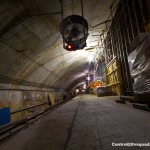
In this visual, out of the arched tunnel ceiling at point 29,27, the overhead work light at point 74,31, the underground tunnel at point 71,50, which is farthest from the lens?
the overhead work light at point 74,31

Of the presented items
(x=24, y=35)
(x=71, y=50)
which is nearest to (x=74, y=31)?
(x=71, y=50)

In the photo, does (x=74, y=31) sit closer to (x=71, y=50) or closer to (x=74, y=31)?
(x=74, y=31)

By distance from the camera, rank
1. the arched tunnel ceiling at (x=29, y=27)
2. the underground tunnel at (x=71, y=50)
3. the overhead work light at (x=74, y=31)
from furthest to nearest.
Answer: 1. the overhead work light at (x=74, y=31)
2. the arched tunnel ceiling at (x=29, y=27)
3. the underground tunnel at (x=71, y=50)

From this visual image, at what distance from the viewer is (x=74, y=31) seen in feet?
17.0

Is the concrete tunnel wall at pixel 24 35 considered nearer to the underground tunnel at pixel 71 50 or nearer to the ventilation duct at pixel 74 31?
the underground tunnel at pixel 71 50

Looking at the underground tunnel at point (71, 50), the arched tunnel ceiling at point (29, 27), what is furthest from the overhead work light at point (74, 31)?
the arched tunnel ceiling at point (29, 27)

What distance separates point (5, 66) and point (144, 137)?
5086mm

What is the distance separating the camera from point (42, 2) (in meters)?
4.44

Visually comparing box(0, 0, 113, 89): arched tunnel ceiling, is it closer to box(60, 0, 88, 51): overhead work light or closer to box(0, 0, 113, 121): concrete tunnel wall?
box(0, 0, 113, 121): concrete tunnel wall

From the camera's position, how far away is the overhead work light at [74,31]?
16.7 feet

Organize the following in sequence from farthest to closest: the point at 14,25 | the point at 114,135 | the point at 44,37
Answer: the point at 44,37
the point at 14,25
the point at 114,135

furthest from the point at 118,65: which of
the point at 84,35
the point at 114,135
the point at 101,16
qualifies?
the point at 114,135

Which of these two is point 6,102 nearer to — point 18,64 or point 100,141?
point 18,64

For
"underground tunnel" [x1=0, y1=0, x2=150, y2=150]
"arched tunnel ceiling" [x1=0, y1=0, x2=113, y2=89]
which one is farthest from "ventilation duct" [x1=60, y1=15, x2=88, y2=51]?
"arched tunnel ceiling" [x1=0, y1=0, x2=113, y2=89]
